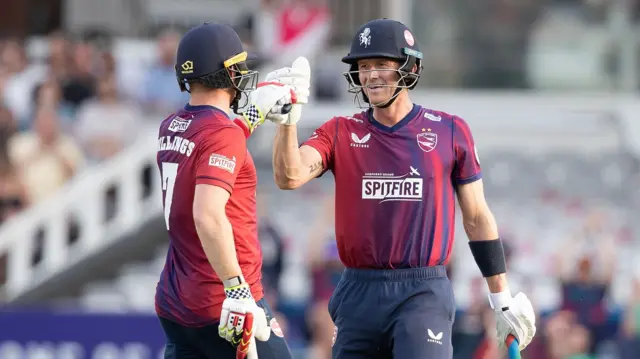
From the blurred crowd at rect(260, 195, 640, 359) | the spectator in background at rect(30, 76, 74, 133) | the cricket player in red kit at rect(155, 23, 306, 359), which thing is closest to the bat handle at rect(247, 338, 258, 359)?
the cricket player in red kit at rect(155, 23, 306, 359)

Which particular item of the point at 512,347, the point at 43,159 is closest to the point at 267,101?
the point at 512,347

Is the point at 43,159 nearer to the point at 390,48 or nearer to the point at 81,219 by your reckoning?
the point at 81,219

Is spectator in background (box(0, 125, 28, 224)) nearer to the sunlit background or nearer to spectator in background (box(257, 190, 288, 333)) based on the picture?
the sunlit background

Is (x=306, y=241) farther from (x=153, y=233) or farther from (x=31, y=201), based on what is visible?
(x=31, y=201)

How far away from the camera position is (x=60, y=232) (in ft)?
44.8

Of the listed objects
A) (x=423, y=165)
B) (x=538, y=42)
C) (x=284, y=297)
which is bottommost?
(x=284, y=297)

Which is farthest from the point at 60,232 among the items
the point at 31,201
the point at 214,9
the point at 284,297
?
the point at 214,9

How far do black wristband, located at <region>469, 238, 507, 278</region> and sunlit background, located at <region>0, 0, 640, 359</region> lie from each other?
460 cm

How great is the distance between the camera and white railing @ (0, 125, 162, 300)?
13477 millimetres

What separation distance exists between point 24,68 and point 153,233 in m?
2.79

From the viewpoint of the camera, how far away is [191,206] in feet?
21.4

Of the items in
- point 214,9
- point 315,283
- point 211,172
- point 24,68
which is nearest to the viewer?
point 211,172

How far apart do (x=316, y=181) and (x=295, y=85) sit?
29.7 feet

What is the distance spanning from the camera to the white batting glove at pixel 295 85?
21.7 ft
